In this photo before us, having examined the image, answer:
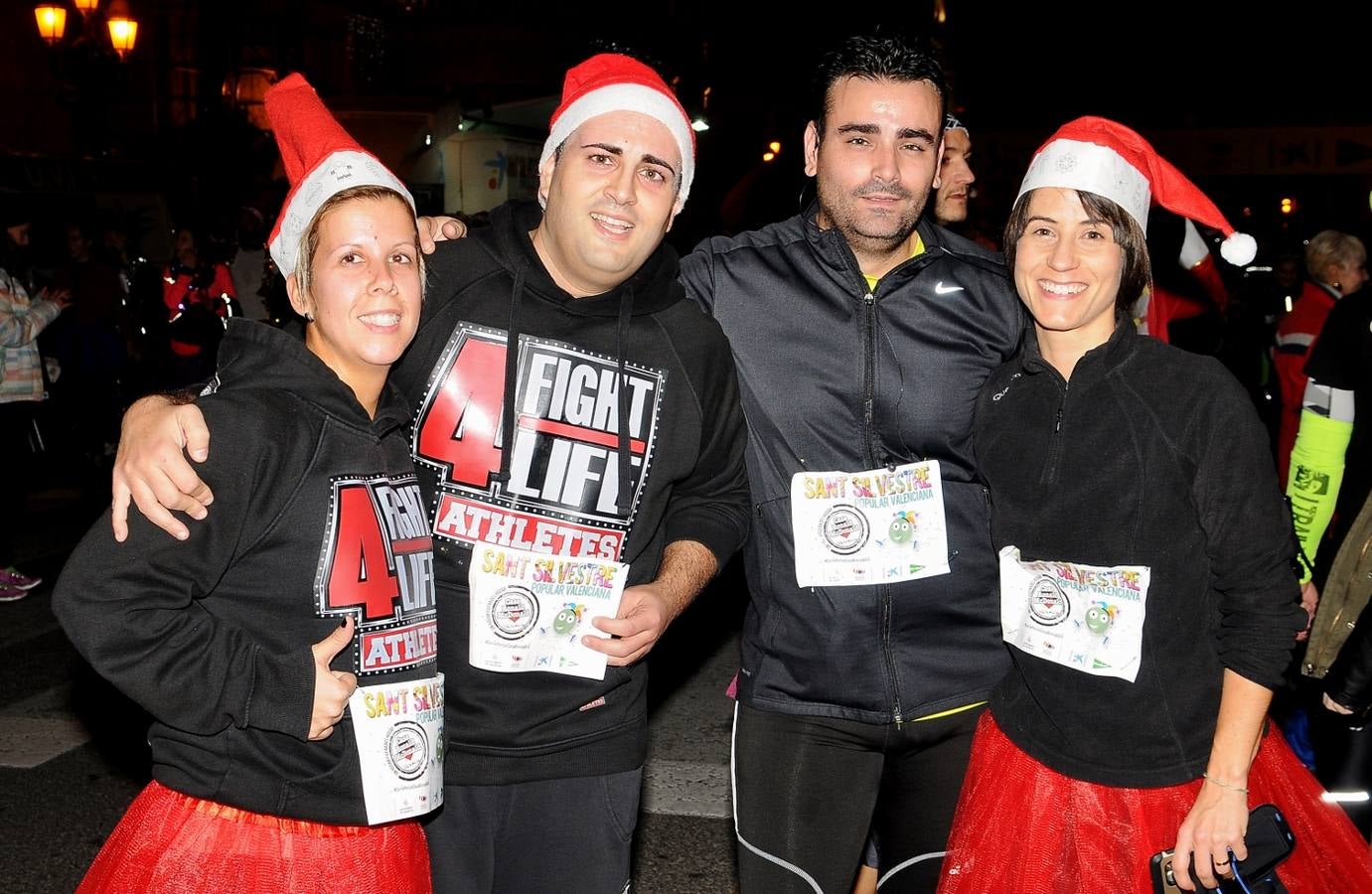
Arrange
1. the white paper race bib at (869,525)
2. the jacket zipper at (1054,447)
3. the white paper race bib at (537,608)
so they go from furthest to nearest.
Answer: the white paper race bib at (869,525), the jacket zipper at (1054,447), the white paper race bib at (537,608)

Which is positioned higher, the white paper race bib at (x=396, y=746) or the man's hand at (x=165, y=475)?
the man's hand at (x=165, y=475)

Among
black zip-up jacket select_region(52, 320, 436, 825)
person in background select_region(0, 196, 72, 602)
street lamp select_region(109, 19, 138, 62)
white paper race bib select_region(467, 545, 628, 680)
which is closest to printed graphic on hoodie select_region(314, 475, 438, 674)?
black zip-up jacket select_region(52, 320, 436, 825)

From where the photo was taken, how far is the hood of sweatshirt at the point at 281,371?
2283mm

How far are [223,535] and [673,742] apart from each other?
3.84 metres

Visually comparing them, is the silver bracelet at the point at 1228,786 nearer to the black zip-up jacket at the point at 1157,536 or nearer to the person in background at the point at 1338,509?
the black zip-up jacket at the point at 1157,536

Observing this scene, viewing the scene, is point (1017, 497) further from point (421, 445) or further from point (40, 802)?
point (40, 802)

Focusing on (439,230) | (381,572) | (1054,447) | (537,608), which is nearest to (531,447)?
(537,608)

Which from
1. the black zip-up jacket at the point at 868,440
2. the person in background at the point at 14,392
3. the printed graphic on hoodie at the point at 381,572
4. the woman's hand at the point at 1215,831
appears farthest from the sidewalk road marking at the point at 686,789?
the person in background at the point at 14,392

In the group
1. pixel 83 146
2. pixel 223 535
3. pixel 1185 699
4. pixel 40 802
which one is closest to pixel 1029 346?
pixel 1185 699

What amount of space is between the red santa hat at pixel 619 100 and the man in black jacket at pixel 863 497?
1.22 ft

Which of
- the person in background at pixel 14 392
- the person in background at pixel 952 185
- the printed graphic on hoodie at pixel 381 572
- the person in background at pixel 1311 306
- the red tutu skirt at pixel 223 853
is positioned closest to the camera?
the red tutu skirt at pixel 223 853

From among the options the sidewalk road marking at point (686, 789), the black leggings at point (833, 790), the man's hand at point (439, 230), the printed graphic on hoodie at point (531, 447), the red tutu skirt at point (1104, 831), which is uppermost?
the man's hand at point (439, 230)

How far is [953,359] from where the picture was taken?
306 centimetres

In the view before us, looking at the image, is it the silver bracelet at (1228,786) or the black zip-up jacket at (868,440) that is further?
the black zip-up jacket at (868,440)
